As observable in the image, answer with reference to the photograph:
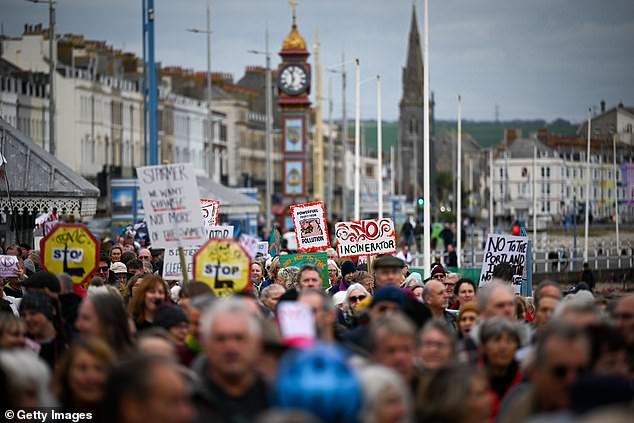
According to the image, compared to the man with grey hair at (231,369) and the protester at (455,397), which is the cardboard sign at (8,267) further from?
the protester at (455,397)

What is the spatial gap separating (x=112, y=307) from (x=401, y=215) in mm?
102378

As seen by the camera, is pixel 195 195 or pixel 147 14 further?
pixel 147 14

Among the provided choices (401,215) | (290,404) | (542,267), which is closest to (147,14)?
(542,267)

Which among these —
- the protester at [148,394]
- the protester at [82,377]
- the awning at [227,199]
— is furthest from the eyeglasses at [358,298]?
the awning at [227,199]

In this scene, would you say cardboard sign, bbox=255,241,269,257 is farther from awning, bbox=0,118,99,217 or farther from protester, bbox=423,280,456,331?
protester, bbox=423,280,456,331

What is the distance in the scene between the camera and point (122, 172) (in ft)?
336

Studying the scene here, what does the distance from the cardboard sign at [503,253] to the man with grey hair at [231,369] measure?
1418cm

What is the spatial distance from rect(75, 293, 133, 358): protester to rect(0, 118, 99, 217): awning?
62.8ft

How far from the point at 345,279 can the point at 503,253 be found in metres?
2.13

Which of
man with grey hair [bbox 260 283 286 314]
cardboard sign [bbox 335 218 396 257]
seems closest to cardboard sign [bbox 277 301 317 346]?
man with grey hair [bbox 260 283 286 314]

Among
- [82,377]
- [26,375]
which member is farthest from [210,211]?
[26,375]

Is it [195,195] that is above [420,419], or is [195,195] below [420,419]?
above

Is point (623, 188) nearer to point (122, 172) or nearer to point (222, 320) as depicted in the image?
point (122, 172)

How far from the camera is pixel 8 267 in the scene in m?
20.4
